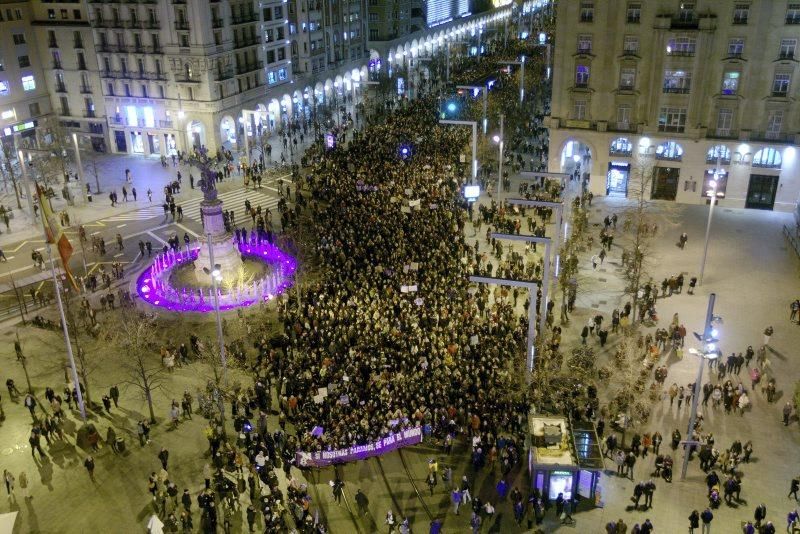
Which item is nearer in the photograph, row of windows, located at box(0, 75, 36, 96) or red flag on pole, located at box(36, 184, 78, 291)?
red flag on pole, located at box(36, 184, 78, 291)

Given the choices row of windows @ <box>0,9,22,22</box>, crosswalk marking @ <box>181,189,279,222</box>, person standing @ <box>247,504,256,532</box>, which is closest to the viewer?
person standing @ <box>247,504,256,532</box>

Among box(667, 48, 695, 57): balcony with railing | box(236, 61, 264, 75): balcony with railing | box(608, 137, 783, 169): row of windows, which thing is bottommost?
box(608, 137, 783, 169): row of windows

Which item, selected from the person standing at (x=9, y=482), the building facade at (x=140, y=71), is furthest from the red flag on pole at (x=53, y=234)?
the building facade at (x=140, y=71)

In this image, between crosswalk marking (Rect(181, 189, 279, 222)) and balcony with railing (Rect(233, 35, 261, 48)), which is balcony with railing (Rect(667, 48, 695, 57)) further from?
balcony with railing (Rect(233, 35, 261, 48))

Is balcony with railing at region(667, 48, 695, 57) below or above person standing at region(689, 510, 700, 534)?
above

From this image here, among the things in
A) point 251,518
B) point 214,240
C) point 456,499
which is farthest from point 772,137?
point 251,518

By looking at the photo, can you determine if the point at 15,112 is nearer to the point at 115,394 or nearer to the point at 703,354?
the point at 115,394

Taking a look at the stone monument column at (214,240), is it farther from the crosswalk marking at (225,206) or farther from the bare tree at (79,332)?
the crosswalk marking at (225,206)

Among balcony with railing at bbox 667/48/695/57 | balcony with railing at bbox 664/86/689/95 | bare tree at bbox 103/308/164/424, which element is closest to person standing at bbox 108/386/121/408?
bare tree at bbox 103/308/164/424
